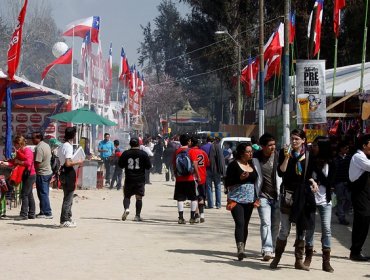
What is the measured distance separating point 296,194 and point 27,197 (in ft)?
24.2

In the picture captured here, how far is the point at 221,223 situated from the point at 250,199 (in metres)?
5.04

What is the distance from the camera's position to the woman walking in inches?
416

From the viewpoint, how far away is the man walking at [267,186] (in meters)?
10.4

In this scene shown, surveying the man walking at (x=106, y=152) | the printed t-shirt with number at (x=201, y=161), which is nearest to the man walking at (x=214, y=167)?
the printed t-shirt with number at (x=201, y=161)

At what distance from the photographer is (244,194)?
10648 millimetres

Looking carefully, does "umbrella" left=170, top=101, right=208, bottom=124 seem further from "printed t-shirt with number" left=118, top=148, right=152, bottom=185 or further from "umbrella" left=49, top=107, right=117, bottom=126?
"printed t-shirt with number" left=118, top=148, right=152, bottom=185

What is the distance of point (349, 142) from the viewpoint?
15.9 m

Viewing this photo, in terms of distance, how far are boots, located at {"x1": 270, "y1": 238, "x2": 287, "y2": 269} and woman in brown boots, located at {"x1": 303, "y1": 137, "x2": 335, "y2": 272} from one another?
0.34 metres

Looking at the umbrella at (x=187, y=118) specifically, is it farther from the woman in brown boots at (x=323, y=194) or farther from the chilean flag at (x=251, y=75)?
the woman in brown boots at (x=323, y=194)

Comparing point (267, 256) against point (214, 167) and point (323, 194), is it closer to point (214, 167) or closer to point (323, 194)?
point (323, 194)

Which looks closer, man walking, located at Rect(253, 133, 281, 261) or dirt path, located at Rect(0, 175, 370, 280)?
dirt path, located at Rect(0, 175, 370, 280)

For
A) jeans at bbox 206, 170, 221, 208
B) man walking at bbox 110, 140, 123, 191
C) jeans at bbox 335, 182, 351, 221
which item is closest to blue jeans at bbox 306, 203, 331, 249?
jeans at bbox 335, 182, 351, 221

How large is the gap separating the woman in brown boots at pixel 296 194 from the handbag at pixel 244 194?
778 millimetres

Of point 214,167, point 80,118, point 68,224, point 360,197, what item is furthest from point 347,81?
point 360,197
